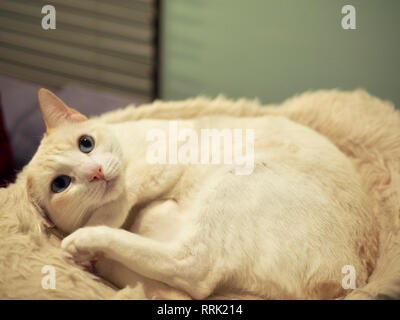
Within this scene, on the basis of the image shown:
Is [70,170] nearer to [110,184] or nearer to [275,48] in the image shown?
[110,184]

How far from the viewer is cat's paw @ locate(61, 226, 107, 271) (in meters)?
0.77

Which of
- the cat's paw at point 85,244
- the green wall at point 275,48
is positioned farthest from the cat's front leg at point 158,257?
the green wall at point 275,48

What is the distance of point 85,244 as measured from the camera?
2.54 feet

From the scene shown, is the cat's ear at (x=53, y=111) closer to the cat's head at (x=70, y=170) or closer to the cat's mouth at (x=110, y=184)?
the cat's head at (x=70, y=170)

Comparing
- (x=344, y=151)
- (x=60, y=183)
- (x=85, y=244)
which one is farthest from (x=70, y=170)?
(x=344, y=151)

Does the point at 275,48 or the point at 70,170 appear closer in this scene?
the point at 70,170

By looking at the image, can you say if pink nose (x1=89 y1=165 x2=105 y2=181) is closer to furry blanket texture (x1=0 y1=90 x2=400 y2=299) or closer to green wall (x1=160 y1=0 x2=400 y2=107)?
furry blanket texture (x1=0 y1=90 x2=400 y2=299)

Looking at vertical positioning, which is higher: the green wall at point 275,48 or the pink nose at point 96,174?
the green wall at point 275,48

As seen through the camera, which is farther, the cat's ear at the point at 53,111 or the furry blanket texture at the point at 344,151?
the cat's ear at the point at 53,111

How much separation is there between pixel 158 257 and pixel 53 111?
1.44 ft

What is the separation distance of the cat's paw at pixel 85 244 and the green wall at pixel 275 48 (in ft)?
3.86

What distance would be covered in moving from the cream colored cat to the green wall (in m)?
0.66

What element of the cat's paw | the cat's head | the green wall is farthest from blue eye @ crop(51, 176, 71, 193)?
the green wall

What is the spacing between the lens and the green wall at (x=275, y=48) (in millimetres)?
1381
